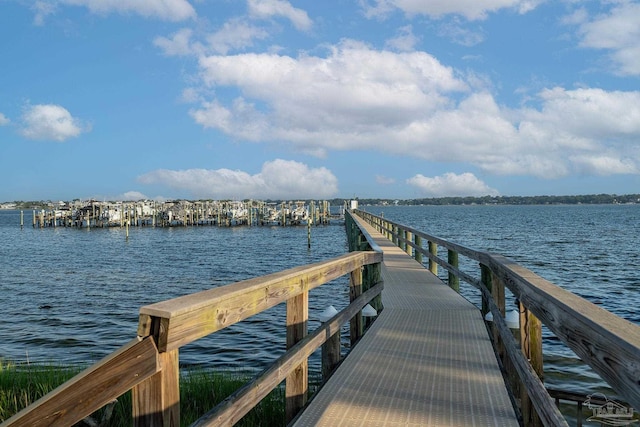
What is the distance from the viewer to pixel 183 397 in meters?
5.45

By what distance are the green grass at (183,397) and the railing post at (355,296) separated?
3.26ft

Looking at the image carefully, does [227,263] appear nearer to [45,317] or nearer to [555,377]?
[45,317]

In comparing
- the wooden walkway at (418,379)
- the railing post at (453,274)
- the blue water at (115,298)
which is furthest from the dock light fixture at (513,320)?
the blue water at (115,298)

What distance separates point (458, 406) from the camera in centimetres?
371

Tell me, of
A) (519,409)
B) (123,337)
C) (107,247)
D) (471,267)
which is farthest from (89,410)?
(107,247)

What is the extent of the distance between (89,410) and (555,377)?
8.02 meters

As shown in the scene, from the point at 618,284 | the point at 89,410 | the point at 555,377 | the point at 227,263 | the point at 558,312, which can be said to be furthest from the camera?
the point at 227,263

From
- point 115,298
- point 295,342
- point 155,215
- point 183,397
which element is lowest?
point 115,298

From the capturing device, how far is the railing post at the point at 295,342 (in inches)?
142

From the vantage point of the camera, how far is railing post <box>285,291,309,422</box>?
3.61 metres

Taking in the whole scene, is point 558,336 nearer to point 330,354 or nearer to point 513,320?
point 513,320

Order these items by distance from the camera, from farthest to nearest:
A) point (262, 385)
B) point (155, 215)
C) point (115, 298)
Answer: point (155, 215), point (115, 298), point (262, 385)

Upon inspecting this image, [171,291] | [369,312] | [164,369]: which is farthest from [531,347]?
[171,291]

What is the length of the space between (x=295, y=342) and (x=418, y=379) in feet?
4.10
